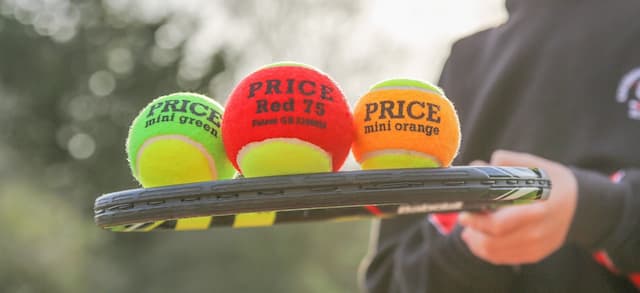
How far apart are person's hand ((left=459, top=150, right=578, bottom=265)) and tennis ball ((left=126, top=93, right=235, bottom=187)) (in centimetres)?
39

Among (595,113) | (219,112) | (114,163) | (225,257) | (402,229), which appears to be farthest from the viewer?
(114,163)

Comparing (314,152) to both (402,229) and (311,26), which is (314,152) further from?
(311,26)

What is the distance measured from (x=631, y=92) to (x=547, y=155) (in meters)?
0.16

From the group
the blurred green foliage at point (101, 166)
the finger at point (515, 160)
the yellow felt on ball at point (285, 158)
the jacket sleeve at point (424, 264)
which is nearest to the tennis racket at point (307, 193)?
the yellow felt on ball at point (285, 158)

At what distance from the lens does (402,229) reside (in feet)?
4.39

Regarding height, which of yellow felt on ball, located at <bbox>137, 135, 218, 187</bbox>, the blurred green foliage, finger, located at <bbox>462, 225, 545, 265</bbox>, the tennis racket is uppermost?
the blurred green foliage

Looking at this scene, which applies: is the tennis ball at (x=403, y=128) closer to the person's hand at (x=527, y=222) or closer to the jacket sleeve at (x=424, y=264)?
the person's hand at (x=527, y=222)

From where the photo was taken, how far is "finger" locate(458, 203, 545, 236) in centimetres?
96

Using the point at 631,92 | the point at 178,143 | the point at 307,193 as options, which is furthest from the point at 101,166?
the point at 307,193

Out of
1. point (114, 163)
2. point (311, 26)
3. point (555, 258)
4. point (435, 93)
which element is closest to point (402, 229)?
point (555, 258)

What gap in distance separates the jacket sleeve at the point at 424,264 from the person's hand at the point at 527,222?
0.26ft

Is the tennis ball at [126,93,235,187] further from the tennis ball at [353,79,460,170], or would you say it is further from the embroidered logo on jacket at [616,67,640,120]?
the embroidered logo on jacket at [616,67,640,120]

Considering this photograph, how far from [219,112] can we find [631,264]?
0.62 m

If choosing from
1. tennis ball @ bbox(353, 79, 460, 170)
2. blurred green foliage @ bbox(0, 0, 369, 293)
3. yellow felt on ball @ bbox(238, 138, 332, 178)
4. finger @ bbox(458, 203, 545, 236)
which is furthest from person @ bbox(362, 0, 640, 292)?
blurred green foliage @ bbox(0, 0, 369, 293)
